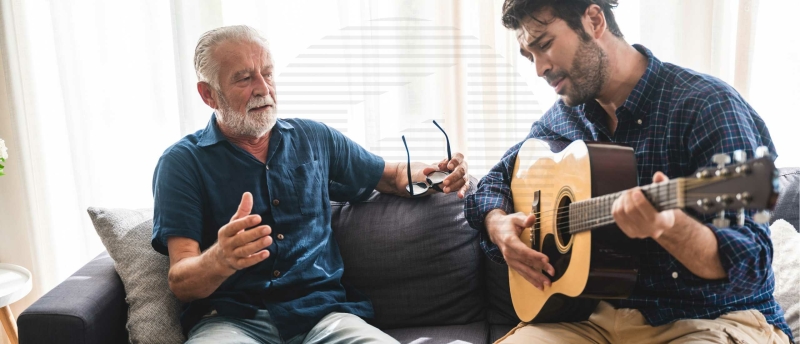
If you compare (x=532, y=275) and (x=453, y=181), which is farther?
(x=453, y=181)

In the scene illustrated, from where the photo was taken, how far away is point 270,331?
1788 mm

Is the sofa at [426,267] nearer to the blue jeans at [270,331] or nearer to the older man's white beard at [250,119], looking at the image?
Result: the blue jeans at [270,331]

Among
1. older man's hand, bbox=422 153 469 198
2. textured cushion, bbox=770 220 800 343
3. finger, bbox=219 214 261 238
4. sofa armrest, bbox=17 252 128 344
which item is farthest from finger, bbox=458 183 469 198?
sofa armrest, bbox=17 252 128 344

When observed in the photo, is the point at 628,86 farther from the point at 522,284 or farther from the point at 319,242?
the point at 319,242

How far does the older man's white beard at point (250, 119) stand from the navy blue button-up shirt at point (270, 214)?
5cm

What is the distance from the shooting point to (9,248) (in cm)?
272

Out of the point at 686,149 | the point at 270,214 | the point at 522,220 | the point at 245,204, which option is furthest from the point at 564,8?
the point at 270,214

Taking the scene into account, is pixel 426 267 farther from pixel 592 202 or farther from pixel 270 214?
pixel 592 202

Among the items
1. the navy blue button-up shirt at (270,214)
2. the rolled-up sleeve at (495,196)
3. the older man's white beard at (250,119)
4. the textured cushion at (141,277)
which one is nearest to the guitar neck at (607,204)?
the rolled-up sleeve at (495,196)

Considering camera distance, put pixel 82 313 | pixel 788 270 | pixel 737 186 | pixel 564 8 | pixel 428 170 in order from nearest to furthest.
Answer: pixel 737 186 < pixel 564 8 < pixel 82 313 < pixel 788 270 < pixel 428 170

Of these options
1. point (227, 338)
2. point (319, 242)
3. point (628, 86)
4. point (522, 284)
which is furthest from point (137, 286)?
point (628, 86)

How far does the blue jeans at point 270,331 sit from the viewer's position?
1.70 metres

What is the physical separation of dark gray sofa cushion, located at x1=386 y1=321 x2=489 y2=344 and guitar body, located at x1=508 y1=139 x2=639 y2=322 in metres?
0.24

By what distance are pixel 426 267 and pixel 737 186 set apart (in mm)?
1181
